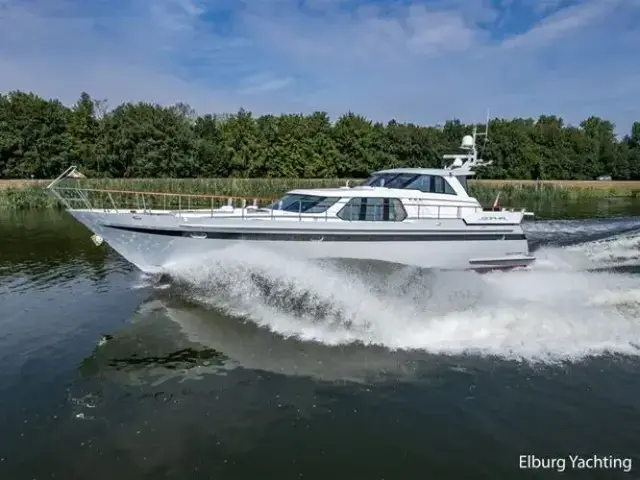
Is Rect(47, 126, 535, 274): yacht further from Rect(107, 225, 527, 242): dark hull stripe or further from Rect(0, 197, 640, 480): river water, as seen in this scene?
Rect(0, 197, 640, 480): river water

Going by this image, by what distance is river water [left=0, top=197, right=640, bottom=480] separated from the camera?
6191mm

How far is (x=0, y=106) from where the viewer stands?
158 ft

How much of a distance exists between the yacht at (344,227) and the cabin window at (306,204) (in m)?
0.03

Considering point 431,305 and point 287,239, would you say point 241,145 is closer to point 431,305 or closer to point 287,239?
point 287,239

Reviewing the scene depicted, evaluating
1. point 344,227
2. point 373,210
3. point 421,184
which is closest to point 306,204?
point 344,227

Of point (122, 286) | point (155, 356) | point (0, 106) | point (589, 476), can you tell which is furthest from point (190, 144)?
point (589, 476)

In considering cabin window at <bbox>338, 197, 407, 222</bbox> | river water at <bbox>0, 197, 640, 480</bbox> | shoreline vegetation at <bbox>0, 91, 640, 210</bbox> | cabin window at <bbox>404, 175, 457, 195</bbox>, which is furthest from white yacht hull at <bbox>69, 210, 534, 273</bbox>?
shoreline vegetation at <bbox>0, 91, 640, 210</bbox>

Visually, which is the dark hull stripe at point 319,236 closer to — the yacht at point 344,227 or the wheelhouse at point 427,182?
the yacht at point 344,227

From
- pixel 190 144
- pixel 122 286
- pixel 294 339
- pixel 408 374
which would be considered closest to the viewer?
pixel 408 374

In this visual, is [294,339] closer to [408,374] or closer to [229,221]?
[408,374]

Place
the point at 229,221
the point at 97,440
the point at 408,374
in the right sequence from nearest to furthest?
the point at 97,440
the point at 408,374
the point at 229,221

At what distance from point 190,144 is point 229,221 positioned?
137 ft

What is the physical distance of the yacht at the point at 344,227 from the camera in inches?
482

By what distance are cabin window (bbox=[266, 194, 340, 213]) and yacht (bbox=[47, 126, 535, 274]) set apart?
28 millimetres
